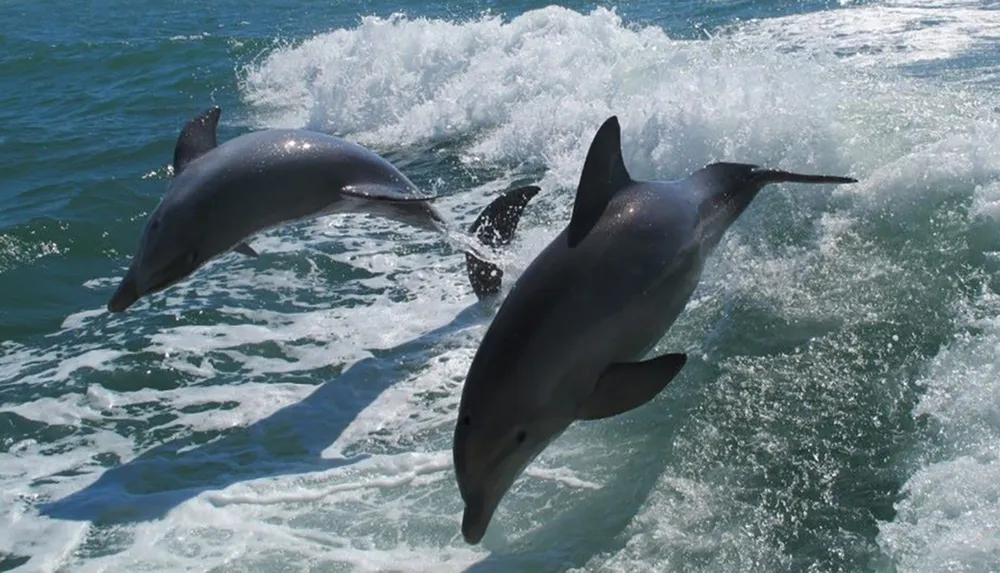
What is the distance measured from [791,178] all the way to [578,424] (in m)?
2.05

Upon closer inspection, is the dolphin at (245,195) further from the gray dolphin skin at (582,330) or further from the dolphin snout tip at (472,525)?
the dolphin snout tip at (472,525)

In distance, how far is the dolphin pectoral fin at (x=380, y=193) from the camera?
8406 millimetres

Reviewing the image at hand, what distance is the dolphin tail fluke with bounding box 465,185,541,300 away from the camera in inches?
381

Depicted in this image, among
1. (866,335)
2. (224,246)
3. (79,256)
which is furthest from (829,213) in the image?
(79,256)

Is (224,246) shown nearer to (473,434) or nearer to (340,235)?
(473,434)

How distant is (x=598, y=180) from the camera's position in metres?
6.10

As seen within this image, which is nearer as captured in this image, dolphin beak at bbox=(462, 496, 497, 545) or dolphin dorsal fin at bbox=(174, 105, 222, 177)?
dolphin beak at bbox=(462, 496, 497, 545)

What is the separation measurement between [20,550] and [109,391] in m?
A: 2.37

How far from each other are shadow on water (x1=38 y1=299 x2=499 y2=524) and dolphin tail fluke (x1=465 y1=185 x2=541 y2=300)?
0.97m

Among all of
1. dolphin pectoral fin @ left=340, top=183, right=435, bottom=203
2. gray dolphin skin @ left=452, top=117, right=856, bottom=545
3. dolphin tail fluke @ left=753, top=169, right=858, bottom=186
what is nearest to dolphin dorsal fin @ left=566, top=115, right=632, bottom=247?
gray dolphin skin @ left=452, top=117, right=856, bottom=545

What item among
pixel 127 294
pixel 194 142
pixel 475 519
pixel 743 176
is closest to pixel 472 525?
pixel 475 519

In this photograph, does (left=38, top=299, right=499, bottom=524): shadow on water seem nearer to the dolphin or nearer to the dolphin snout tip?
the dolphin

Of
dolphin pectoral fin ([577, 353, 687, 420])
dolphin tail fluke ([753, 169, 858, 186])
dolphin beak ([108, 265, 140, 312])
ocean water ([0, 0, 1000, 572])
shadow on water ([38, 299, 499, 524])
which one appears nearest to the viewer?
dolphin pectoral fin ([577, 353, 687, 420])

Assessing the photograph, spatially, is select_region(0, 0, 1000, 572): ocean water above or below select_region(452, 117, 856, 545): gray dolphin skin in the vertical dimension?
below
